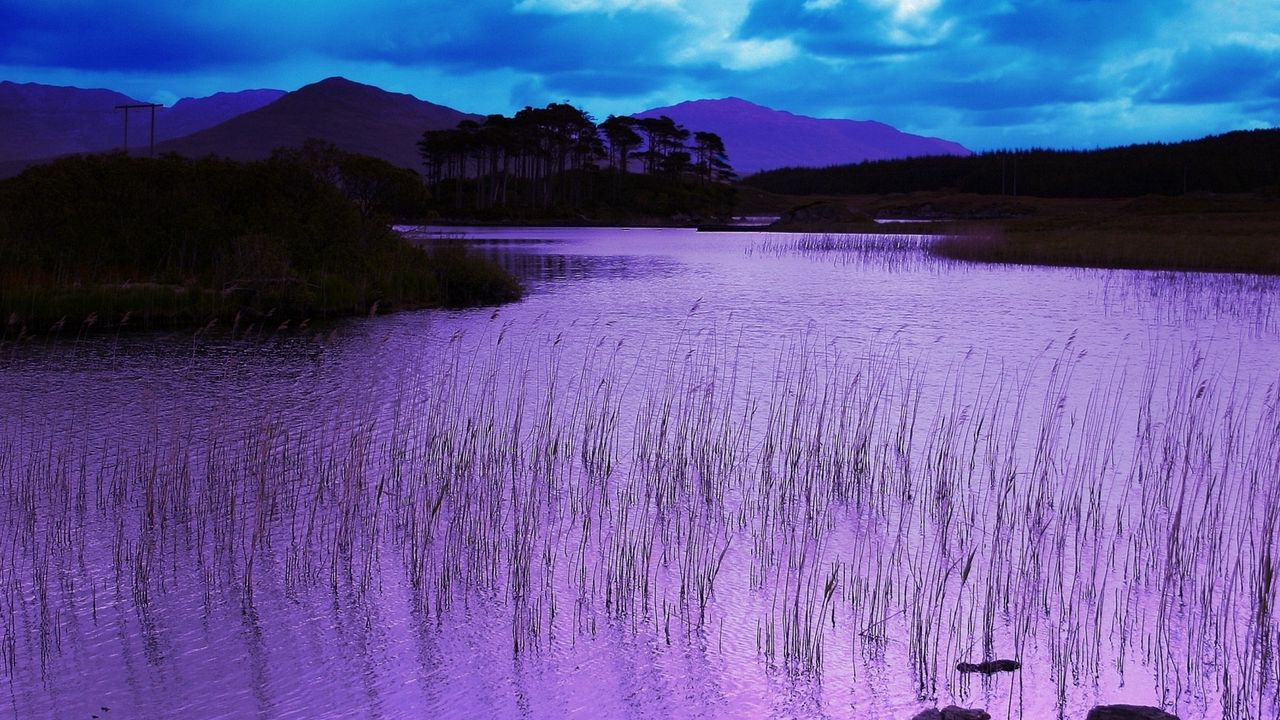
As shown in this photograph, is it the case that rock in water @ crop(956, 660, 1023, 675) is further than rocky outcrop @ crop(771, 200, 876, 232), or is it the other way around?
rocky outcrop @ crop(771, 200, 876, 232)

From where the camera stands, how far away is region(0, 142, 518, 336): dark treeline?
18281mm

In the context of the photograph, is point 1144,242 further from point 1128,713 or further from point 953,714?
point 953,714

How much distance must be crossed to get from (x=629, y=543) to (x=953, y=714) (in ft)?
9.43

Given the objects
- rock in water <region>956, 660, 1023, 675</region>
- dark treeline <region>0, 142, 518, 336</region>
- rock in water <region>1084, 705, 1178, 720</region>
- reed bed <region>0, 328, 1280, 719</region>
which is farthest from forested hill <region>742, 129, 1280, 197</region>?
rock in water <region>1084, 705, 1178, 720</region>

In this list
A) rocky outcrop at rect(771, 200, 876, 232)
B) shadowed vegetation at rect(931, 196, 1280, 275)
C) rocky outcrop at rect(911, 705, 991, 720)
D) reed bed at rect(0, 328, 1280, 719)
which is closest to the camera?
rocky outcrop at rect(911, 705, 991, 720)

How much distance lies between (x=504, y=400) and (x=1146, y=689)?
7.96 m

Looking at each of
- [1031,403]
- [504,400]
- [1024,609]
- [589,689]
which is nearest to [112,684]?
[589,689]

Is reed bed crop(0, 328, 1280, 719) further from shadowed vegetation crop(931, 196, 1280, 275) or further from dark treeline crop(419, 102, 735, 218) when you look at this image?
dark treeline crop(419, 102, 735, 218)

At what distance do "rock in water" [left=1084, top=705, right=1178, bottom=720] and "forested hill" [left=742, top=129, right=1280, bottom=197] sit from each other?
8559cm

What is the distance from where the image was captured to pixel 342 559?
662 cm

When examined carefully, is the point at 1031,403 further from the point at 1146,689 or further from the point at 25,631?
the point at 25,631

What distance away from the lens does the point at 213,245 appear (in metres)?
20.8

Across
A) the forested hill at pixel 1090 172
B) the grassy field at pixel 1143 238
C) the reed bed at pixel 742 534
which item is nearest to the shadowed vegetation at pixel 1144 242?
the grassy field at pixel 1143 238

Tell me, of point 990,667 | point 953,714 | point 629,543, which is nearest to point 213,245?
point 629,543
